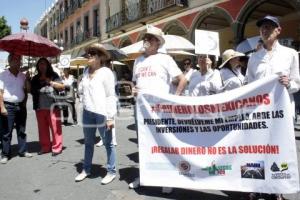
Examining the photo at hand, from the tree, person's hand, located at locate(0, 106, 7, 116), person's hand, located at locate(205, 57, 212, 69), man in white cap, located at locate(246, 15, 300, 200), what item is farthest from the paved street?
the tree

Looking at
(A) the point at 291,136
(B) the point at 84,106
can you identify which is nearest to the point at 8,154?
(B) the point at 84,106

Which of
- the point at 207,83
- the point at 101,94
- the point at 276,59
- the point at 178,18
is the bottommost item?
the point at 101,94

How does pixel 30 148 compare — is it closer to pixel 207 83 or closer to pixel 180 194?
pixel 207 83

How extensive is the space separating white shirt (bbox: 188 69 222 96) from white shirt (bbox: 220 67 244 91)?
0.14 meters

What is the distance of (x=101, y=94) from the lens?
542cm

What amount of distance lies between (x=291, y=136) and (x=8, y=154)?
190 inches

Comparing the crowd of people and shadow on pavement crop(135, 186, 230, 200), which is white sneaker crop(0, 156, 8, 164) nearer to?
the crowd of people

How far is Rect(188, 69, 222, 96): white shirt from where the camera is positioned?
572 cm

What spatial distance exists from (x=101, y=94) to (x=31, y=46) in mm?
3303

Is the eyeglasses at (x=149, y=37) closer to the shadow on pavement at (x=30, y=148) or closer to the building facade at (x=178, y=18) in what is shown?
the shadow on pavement at (x=30, y=148)

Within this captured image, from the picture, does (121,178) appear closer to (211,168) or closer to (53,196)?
(53,196)

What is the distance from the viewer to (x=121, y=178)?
5.71m

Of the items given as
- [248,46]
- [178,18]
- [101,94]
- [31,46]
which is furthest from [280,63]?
[178,18]

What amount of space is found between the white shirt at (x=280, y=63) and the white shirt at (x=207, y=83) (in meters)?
1.30
